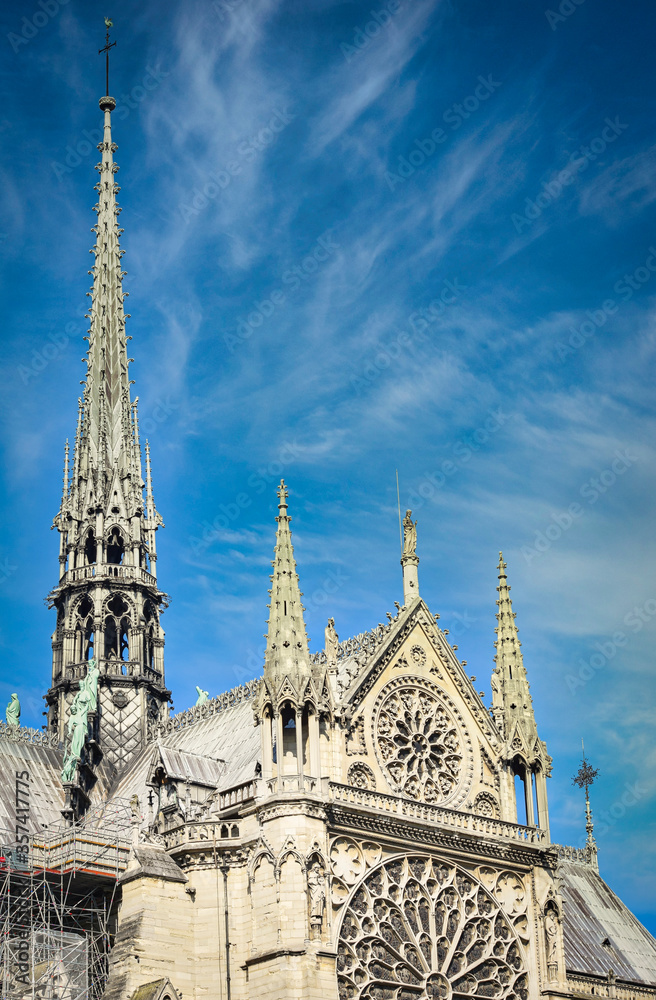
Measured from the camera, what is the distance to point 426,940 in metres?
45.0

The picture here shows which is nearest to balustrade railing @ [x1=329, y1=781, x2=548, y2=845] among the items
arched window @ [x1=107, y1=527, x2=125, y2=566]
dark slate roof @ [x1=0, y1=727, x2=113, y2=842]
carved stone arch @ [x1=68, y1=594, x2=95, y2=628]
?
dark slate roof @ [x1=0, y1=727, x2=113, y2=842]

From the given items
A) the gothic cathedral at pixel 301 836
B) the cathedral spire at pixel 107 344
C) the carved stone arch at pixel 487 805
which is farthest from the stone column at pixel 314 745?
the cathedral spire at pixel 107 344

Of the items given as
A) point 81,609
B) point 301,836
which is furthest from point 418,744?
point 81,609

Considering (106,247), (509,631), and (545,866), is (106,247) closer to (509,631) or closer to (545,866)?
(509,631)

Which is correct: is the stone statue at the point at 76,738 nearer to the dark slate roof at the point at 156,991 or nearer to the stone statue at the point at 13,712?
the stone statue at the point at 13,712

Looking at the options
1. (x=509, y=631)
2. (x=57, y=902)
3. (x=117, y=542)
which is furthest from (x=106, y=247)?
(x=57, y=902)

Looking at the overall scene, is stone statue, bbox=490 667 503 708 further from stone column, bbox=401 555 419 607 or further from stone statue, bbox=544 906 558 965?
stone statue, bbox=544 906 558 965

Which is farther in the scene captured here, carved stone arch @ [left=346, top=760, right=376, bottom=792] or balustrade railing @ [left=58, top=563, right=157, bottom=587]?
balustrade railing @ [left=58, top=563, right=157, bottom=587]

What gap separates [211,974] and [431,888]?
7.46 m

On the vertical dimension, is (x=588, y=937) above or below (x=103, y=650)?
below

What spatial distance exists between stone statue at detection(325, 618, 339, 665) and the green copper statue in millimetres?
11490

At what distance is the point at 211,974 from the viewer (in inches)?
1658

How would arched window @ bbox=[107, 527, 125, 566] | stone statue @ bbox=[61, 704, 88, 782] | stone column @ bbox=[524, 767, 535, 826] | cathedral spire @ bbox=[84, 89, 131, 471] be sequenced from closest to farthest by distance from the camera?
1. stone column @ bbox=[524, 767, 535, 826]
2. stone statue @ bbox=[61, 704, 88, 782]
3. arched window @ bbox=[107, 527, 125, 566]
4. cathedral spire @ bbox=[84, 89, 131, 471]

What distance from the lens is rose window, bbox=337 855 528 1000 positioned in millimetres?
43188
